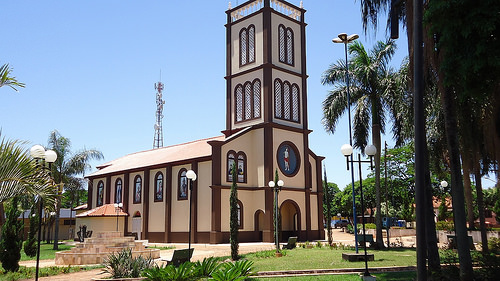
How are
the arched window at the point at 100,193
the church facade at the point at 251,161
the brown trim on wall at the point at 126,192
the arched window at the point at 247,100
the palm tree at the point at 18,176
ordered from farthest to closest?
the arched window at the point at 100,193, the brown trim on wall at the point at 126,192, the arched window at the point at 247,100, the church facade at the point at 251,161, the palm tree at the point at 18,176

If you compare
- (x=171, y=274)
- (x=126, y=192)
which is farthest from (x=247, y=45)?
(x=171, y=274)

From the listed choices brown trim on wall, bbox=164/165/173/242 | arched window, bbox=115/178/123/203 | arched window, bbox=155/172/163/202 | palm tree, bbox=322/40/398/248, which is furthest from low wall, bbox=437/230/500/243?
arched window, bbox=115/178/123/203

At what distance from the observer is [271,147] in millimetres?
33125

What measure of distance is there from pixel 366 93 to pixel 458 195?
13.9m

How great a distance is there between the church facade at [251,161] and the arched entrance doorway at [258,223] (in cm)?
8

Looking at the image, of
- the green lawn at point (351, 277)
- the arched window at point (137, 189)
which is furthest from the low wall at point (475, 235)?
the arched window at point (137, 189)

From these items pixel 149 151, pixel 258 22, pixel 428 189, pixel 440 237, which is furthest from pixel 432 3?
pixel 149 151

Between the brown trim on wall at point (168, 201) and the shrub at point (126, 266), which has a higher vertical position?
the brown trim on wall at point (168, 201)

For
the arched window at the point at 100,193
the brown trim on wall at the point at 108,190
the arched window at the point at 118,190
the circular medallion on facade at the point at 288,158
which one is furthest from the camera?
the arched window at the point at 100,193

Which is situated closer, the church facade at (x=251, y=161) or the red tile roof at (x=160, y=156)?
the church facade at (x=251, y=161)

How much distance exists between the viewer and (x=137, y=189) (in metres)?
39.3

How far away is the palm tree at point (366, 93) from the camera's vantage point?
2223cm

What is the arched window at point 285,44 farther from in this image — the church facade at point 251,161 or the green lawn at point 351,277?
the green lawn at point 351,277

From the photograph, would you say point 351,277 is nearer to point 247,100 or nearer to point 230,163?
point 230,163
